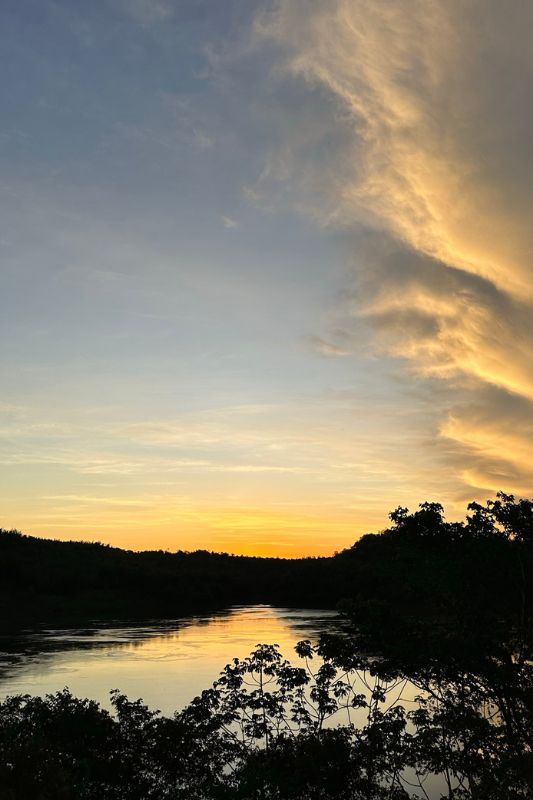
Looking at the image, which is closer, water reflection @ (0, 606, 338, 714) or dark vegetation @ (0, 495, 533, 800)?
dark vegetation @ (0, 495, 533, 800)

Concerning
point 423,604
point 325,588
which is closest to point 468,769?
point 423,604

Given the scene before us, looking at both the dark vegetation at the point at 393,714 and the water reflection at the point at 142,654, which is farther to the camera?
the water reflection at the point at 142,654

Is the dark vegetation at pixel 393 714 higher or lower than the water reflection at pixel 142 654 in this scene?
higher

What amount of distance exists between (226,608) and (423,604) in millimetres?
91299

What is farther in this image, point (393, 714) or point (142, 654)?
point (142, 654)

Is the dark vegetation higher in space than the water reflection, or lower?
higher

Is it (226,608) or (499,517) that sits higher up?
(499,517)

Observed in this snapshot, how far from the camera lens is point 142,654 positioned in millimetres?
48594

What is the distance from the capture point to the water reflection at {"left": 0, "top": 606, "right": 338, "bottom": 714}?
34812 mm

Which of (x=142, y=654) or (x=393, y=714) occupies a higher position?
(x=393, y=714)

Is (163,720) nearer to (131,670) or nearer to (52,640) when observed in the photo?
(131,670)

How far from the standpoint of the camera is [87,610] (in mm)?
94500

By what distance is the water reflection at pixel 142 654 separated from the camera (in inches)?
1371

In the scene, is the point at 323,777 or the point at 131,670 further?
the point at 131,670
